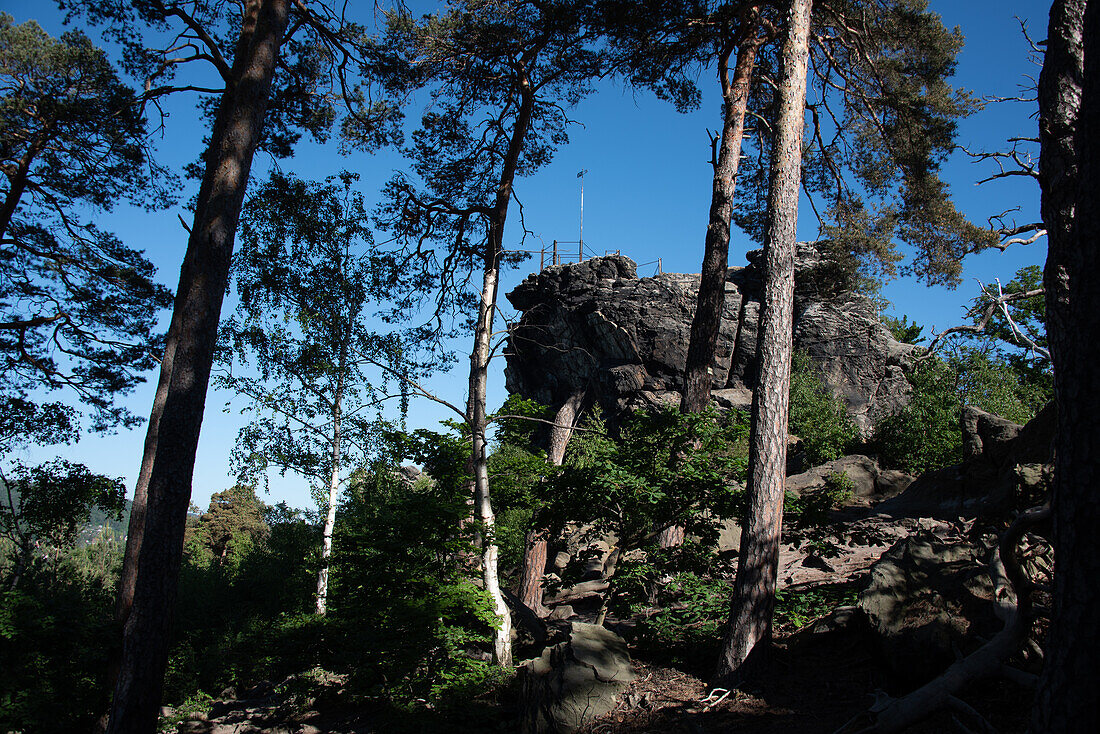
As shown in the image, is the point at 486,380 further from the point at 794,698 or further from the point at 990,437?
the point at 990,437

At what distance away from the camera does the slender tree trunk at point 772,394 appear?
5.36m

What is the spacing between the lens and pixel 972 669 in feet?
12.8

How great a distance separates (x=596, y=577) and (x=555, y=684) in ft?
25.9

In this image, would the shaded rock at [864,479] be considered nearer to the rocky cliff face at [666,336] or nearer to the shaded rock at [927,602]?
the rocky cliff face at [666,336]

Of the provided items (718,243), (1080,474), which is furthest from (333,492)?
(1080,474)

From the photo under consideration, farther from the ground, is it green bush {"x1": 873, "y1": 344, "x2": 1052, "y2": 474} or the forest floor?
green bush {"x1": 873, "y1": 344, "x2": 1052, "y2": 474}

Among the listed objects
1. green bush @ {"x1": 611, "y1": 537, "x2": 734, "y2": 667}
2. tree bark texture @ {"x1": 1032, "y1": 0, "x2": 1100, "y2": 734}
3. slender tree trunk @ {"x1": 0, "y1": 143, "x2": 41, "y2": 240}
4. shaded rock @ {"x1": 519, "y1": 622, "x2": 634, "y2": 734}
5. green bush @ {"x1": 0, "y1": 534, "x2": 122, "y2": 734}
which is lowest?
green bush @ {"x1": 0, "y1": 534, "x2": 122, "y2": 734}

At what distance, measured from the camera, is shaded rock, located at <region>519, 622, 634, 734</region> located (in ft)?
17.1

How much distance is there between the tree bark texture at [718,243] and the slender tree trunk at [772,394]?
214 cm

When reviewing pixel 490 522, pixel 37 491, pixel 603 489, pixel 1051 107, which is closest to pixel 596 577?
pixel 490 522

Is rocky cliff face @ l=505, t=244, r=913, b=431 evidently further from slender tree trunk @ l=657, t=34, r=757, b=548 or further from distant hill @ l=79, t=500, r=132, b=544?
slender tree trunk @ l=657, t=34, r=757, b=548

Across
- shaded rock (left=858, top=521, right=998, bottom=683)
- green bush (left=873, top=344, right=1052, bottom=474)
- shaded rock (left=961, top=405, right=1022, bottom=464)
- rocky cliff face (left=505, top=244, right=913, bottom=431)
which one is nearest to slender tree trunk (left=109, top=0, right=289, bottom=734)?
shaded rock (left=858, top=521, right=998, bottom=683)

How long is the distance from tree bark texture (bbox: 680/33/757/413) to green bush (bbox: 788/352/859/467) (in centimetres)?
1057

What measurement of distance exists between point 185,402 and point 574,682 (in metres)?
4.67
